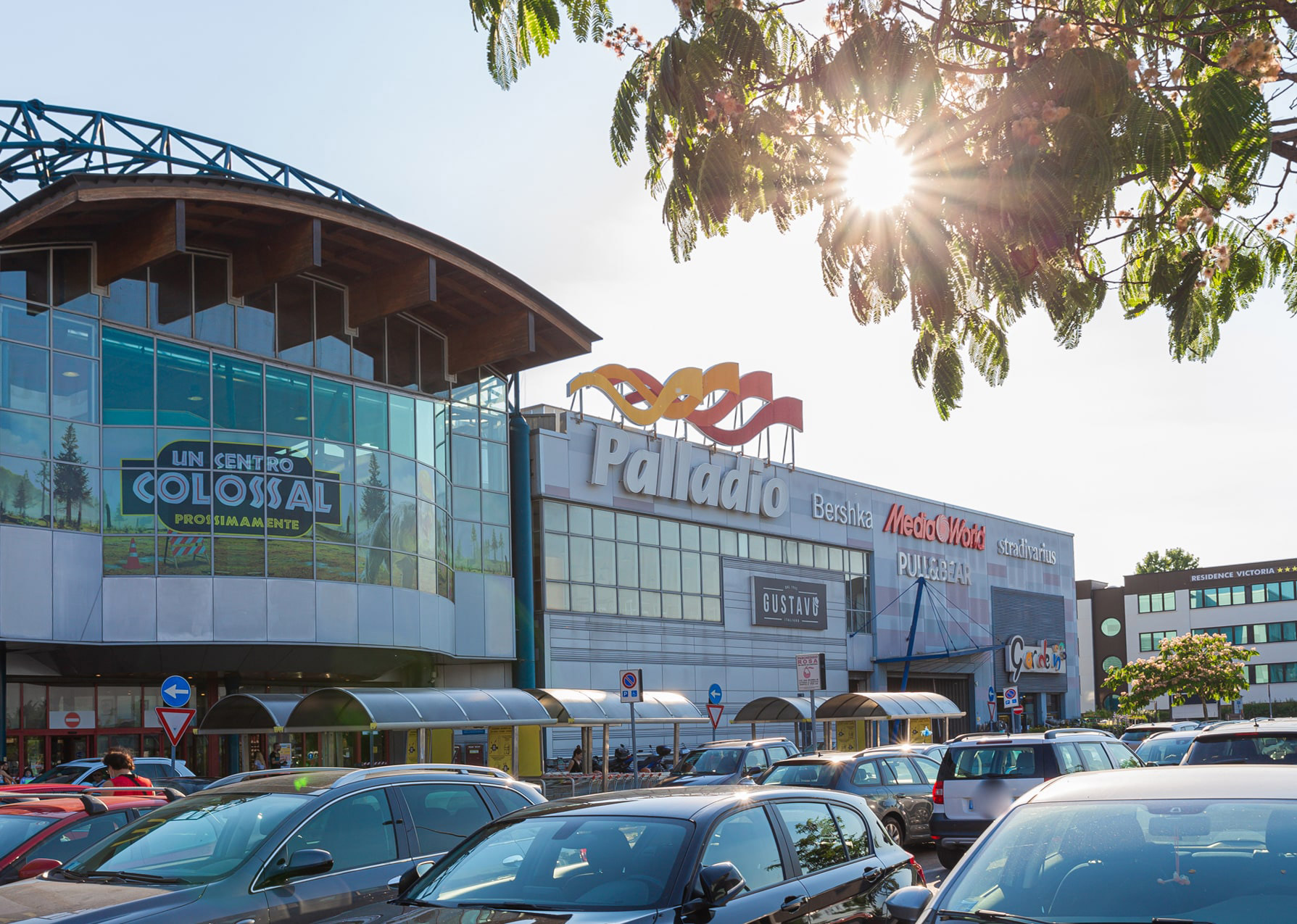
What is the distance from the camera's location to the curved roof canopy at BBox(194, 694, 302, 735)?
26.0 metres

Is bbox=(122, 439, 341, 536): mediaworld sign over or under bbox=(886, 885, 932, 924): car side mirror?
over

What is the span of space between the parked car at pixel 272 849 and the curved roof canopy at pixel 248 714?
17931mm

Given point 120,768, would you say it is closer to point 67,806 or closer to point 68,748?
point 67,806

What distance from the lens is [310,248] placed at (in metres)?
31.0

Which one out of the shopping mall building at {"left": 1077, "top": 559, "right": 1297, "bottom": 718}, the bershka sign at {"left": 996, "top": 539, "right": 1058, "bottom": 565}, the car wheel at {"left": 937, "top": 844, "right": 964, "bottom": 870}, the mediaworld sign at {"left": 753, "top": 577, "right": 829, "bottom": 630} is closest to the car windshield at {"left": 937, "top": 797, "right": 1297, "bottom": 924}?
the car wheel at {"left": 937, "top": 844, "right": 964, "bottom": 870}

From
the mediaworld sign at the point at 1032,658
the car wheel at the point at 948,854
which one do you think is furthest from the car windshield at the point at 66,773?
the mediaworld sign at the point at 1032,658

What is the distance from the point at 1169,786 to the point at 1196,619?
321 ft

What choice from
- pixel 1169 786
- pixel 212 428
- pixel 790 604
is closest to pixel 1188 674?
pixel 790 604

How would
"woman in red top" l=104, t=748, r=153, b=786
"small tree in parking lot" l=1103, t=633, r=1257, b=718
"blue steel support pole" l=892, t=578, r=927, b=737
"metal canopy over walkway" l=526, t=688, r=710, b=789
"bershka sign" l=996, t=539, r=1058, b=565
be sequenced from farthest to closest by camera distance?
"bershka sign" l=996, t=539, r=1058, b=565, "small tree in parking lot" l=1103, t=633, r=1257, b=718, "blue steel support pole" l=892, t=578, r=927, b=737, "metal canopy over walkway" l=526, t=688, r=710, b=789, "woman in red top" l=104, t=748, r=153, b=786

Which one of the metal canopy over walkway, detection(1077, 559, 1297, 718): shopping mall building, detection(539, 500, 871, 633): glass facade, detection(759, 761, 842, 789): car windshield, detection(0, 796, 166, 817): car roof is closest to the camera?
detection(0, 796, 166, 817): car roof

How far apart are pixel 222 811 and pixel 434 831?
1319mm

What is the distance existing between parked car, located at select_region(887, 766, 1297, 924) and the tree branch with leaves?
2059mm

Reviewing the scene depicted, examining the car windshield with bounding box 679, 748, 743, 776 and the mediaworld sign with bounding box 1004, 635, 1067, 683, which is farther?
the mediaworld sign with bounding box 1004, 635, 1067, 683

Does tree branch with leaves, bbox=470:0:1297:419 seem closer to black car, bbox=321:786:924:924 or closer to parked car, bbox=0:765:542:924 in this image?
black car, bbox=321:786:924:924
